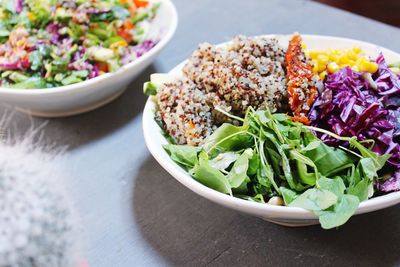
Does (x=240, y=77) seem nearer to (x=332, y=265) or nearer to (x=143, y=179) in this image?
(x=143, y=179)

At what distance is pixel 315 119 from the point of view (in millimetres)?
1200

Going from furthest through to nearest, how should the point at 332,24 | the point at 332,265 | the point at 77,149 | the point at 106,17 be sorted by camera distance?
the point at 332,24
the point at 106,17
the point at 77,149
the point at 332,265

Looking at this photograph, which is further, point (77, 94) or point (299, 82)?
point (77, 94)

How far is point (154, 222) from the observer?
1199 mm

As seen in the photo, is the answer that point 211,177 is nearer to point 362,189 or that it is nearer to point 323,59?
point 362,189

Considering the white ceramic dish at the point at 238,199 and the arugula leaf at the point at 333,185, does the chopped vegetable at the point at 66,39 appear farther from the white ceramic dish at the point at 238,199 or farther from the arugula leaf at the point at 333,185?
the arugula leaf at the point at 333,185

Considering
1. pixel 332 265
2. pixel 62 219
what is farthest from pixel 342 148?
pixel 62 219

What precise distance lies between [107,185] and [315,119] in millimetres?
600

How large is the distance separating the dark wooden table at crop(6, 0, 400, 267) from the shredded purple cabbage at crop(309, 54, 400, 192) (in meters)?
0.17

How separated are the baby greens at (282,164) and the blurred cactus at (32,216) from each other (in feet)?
1.14

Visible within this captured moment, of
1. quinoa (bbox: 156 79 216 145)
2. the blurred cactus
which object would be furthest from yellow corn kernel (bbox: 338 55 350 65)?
the blurred cactus

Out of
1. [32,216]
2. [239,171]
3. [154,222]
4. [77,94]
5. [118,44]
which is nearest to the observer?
[32,216]

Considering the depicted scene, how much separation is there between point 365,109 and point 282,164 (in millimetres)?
263

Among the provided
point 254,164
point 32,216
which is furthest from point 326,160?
point 32,216
